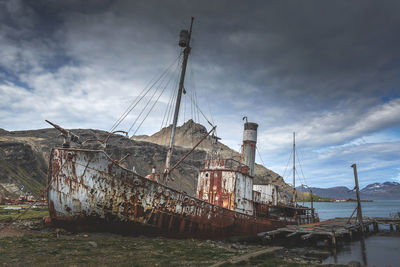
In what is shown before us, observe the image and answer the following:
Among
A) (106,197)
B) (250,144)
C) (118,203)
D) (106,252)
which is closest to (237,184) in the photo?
(250,144)

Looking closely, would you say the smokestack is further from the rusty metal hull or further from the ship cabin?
the rusty metal hull

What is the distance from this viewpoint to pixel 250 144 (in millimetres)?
23156

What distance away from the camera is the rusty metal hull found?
516 inches

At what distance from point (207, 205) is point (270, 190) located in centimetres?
1069

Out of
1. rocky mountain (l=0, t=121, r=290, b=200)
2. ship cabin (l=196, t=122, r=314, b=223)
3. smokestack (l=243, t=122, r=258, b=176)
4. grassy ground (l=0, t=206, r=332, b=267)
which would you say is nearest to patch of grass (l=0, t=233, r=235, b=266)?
grassy ground (l=0, t=206, r=332, b=267)

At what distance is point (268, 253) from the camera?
12492 millimetres

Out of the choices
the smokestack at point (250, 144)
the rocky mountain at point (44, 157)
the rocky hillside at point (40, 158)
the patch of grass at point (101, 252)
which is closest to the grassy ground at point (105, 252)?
the patch of grass at point (101, 252)

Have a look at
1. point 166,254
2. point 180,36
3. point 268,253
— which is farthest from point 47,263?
point 180,36

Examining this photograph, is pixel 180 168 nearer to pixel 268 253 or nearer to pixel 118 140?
pixel 118 140

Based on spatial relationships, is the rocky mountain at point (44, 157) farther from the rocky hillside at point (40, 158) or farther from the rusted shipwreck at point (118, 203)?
the rusted shipwreck at point (118, 203)

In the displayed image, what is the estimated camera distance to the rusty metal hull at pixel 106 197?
43.0ft

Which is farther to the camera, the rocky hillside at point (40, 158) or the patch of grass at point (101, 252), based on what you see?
the rocky hillside at point (40, 158)

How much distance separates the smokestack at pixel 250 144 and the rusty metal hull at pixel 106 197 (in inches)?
348

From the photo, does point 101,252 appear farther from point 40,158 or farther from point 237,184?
point 40,158
